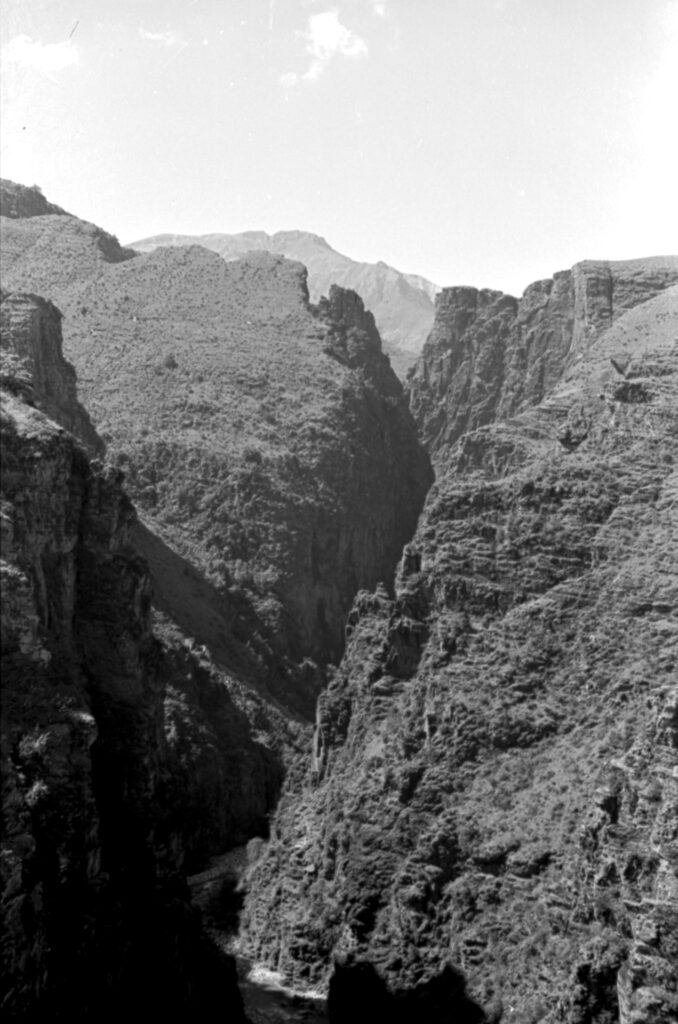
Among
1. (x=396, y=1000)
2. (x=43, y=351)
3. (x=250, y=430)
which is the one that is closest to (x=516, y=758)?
(x=396, y=1000)

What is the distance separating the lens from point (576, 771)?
84.5 meters

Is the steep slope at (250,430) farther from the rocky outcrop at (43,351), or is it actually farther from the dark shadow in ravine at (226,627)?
the rocky outcrop at (43,351)

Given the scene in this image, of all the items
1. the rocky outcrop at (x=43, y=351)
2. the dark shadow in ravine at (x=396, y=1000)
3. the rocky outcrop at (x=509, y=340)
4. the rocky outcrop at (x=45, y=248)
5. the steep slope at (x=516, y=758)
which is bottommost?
the dark shadow in ravine at (x=396, y=1000)

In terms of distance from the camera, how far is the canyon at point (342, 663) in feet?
219

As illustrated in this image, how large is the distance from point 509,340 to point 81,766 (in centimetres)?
10241

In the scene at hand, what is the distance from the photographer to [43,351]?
A: 4685 inches

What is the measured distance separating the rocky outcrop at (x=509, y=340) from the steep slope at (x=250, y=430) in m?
4.21

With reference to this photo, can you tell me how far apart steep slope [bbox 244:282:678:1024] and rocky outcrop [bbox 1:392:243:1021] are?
11751mm

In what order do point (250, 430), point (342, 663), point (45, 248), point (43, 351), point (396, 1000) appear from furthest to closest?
point (45, 248) < point (250, 430) < point (43, 351) < point (342, 663) < point (396, 1000)

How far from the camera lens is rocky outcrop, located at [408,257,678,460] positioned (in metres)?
138

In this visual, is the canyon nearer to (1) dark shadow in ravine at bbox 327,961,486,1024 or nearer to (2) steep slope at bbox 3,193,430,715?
(1) dark shadow in ravine at bbox 327,961,486,1024

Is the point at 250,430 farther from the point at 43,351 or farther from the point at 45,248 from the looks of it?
the point at 45,248

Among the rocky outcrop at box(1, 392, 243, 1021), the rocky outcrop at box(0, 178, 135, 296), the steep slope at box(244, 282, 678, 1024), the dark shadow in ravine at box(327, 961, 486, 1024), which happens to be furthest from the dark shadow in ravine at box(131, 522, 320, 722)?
the dark shadow in ravine at box(327, 961, 486, 1024)

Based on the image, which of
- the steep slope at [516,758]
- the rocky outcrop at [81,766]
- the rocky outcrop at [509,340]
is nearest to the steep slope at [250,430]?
the rocky outcrop at [509,340]
